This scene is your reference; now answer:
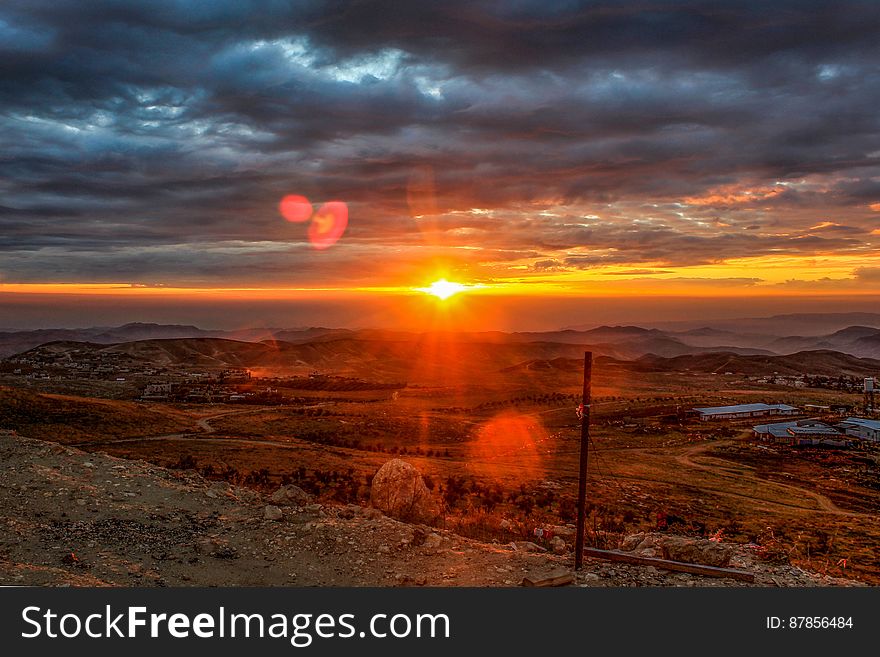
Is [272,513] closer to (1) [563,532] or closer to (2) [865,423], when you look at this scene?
(1) [563,532]

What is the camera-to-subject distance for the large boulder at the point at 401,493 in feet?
63.4

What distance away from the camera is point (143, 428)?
49.8 meters

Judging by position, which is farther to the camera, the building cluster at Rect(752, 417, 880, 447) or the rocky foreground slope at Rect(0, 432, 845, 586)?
the building cluster at Rect(752, 417, 880, 447)

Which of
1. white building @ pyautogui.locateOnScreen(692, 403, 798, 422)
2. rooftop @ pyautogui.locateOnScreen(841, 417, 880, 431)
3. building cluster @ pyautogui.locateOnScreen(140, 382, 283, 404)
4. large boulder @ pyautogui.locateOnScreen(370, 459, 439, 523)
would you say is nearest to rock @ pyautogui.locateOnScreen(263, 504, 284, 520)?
large boulder @ pyautogui.locateOnScreen(370, 459, 439, 523)

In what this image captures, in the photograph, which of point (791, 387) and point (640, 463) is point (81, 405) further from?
point (791, 387)

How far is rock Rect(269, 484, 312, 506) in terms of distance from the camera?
17000 millimetres

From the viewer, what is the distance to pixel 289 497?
57.3ft

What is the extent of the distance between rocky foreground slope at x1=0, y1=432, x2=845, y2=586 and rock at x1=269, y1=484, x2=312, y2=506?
0.97 ft

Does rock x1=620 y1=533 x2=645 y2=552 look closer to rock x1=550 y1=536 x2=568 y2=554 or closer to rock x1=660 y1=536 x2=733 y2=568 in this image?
rock x1=550 y1=536 x2=568 y2=554

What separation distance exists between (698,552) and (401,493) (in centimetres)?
986

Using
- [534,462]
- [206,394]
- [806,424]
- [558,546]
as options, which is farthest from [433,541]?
[206,394]

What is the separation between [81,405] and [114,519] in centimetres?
4506

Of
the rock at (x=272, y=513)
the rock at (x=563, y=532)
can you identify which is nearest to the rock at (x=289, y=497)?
A: the rock at (x=272, y=513)

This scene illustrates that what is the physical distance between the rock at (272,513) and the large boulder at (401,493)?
4.14 m
